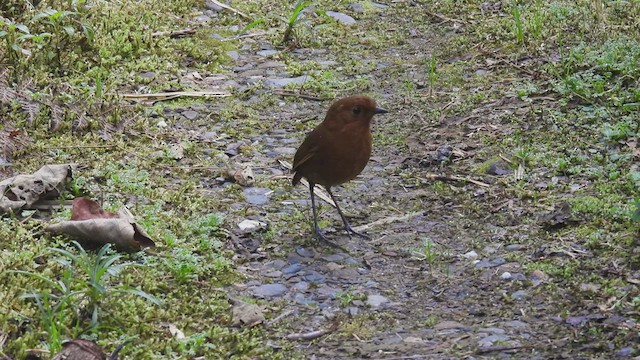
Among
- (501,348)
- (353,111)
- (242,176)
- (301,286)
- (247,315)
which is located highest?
(353,111)

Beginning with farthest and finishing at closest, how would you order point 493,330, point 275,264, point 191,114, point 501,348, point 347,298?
point 191,114
point 275,264
point 347,298
point 493,330
point 501,348

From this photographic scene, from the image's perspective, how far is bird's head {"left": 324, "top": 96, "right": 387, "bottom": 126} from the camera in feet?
17.6

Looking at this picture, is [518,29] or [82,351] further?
[518,29]

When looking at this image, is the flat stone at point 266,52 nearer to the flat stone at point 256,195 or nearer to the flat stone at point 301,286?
the flat stone at point 256,195

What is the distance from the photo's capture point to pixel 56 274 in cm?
437

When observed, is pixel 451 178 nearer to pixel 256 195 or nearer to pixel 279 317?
pixel 256 195

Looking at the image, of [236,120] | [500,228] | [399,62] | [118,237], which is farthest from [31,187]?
[399,62]

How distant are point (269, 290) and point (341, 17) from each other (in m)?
5.03


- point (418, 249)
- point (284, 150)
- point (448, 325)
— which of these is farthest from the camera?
point (284, 150)

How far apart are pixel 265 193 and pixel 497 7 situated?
161 inches

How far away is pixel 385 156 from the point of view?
649 cm

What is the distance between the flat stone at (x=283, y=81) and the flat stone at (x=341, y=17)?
1442 millimetres

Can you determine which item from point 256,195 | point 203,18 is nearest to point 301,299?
point 256,195

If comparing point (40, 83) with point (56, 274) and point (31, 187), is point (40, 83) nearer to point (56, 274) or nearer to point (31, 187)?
point (31, 187)
